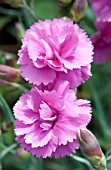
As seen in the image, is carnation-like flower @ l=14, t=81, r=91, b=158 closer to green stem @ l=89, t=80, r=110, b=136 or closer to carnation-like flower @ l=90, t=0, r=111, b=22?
carnation-like flower @ l=90, t=0, r=111, b=22

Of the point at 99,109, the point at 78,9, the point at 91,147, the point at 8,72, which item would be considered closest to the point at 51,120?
the point at 91,147

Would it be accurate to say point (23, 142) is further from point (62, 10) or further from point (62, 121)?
point (62, 10)

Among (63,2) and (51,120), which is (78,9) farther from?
(51,120)

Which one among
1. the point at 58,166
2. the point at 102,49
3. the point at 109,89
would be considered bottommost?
the point at 58,166

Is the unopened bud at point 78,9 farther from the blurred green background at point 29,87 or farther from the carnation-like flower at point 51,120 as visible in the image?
the carnation-like flower at point 51,120

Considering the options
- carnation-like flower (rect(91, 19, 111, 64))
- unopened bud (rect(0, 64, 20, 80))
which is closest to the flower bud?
unopened bud (rect(0, 64, 20, 80))

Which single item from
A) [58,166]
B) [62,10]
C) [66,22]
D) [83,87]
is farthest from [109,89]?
[66,22]

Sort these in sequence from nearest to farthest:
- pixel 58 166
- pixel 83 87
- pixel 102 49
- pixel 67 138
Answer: pixel 67 138 → pixel 102 49 → pixel 58 166 → pixel 83 87
